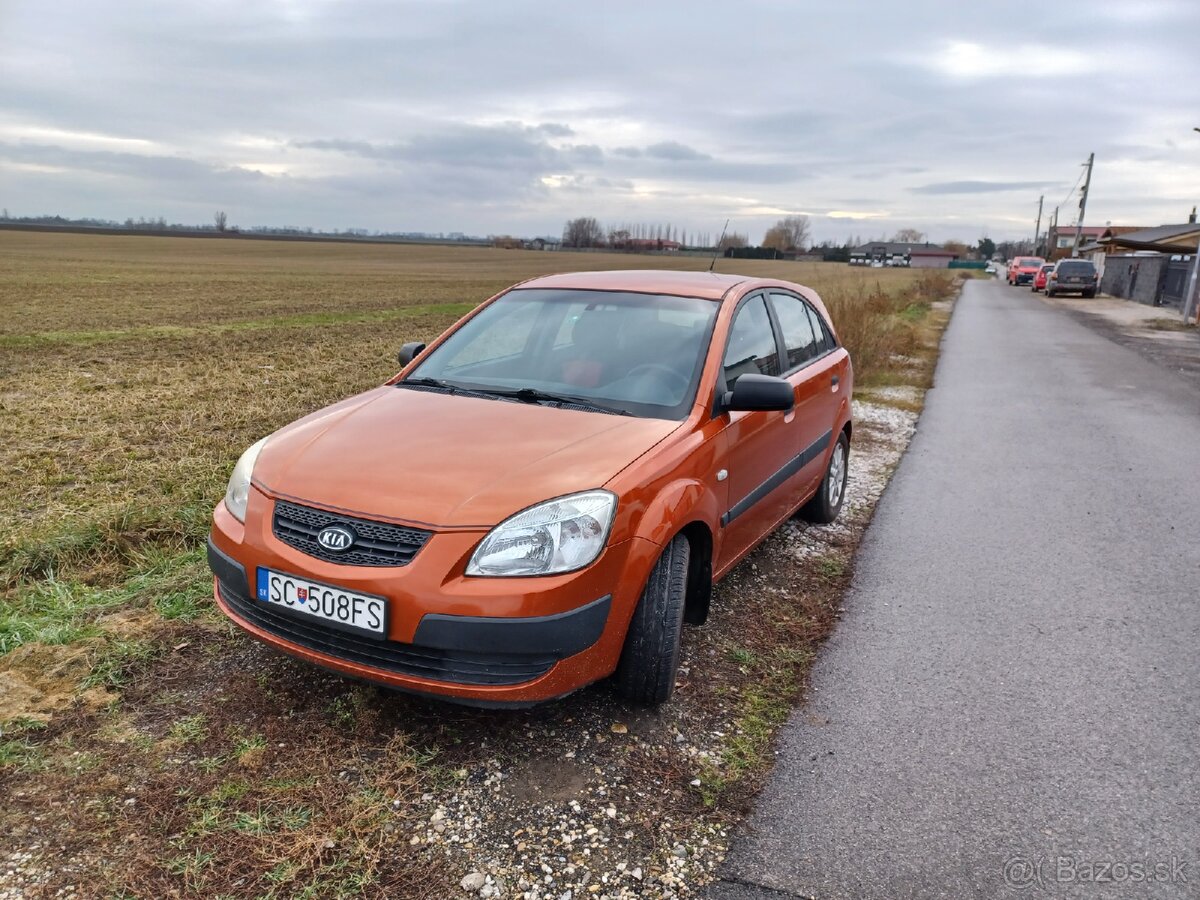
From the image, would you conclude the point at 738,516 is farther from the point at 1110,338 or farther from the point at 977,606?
the point at 1110,338

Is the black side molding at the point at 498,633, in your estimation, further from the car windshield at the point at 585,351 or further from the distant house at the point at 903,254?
the distant house at the point at 903,254

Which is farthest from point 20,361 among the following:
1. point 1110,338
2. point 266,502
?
point 1110,338

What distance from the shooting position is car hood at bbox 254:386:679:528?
2.77 meters

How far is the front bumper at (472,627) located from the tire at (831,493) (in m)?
2.77

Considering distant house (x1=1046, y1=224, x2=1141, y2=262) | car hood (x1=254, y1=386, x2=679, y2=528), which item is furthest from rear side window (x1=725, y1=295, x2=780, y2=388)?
distant house (x1=1046, y1=224, x2=1141, y2=262)

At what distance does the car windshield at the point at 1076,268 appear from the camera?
1426 inches

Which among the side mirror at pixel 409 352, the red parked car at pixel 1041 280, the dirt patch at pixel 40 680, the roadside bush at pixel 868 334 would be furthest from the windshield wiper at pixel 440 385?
the red parked car at pixel 1041 280

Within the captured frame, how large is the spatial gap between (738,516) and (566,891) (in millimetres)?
1869

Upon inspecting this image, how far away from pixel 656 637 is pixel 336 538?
117 cm

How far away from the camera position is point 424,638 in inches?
104

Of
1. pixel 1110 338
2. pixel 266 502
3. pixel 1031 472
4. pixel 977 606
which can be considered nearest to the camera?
pixel 266 502

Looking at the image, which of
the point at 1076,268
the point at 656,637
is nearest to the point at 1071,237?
the point at 1076,268

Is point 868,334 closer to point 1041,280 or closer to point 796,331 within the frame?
point 796,331

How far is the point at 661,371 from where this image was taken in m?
3.73
